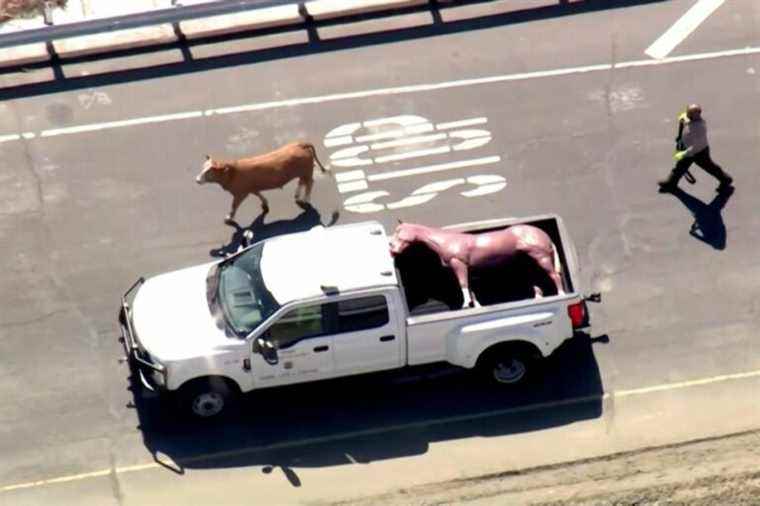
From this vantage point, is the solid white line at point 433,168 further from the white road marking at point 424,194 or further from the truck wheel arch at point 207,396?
the truck wheel arch at point 207,396

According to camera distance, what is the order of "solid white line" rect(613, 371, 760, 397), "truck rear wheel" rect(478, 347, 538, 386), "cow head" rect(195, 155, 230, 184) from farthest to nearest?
1. "cow head" rect(195, 155, 230, 184)
2. "solid white line" rect(613, 371, 760, 397)
3. "truck rear wheel" rect(478, 347, 538, 386)

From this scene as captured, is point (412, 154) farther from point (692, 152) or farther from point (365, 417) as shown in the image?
point (365, 417)

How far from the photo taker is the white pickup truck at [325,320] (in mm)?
14508

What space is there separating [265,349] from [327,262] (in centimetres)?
132

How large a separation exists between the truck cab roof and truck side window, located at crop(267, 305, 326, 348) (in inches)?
6.8

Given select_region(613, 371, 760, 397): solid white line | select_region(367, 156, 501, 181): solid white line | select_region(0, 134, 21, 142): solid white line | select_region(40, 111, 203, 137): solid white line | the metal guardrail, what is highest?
the metal guardrail

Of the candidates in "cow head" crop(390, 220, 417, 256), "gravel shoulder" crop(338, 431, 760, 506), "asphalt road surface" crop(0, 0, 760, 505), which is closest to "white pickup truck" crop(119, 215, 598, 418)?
"cow head" crop(390, 220, 417, 256)

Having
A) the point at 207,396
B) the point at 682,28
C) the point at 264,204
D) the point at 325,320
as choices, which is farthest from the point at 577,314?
the point at 682,28

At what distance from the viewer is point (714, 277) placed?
16.8 meters

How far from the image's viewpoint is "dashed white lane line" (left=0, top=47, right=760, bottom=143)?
1917 cm

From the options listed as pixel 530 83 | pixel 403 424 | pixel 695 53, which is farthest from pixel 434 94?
pixel 403 424

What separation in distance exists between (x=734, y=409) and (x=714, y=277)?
7.25ft

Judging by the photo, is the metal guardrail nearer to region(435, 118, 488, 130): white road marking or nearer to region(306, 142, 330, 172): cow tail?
region(306, 142, 330, 172): cow tail

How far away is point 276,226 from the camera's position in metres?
17.7
